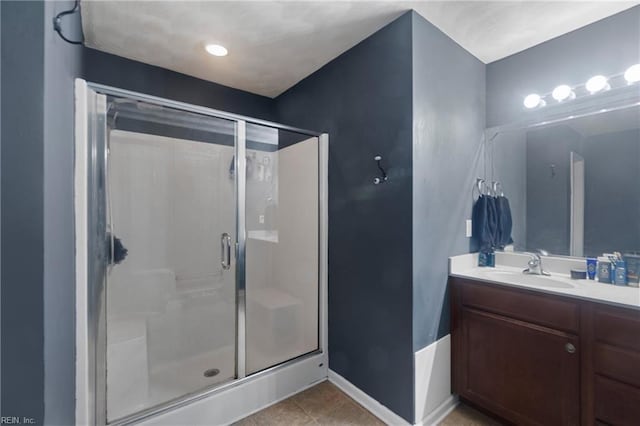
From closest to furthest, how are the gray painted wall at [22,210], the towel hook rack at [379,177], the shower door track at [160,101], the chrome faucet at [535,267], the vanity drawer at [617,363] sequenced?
the gray painted wall at [22,210], the vanity drawer at [617,363], the shower door track at [160,101], the towel hook rack at [379,177], the chrome faucet at [535,267]

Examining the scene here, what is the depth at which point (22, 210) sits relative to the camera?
759 mm

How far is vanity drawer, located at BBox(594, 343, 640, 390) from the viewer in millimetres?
1192

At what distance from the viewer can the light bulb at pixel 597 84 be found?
5.41ft

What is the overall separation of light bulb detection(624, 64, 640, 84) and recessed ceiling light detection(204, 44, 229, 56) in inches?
100

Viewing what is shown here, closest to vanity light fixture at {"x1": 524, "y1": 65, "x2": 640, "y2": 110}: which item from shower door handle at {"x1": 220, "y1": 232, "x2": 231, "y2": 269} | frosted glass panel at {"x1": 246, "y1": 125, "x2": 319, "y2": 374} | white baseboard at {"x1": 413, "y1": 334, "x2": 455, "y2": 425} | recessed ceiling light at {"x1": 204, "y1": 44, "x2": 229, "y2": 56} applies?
frosted glass panel at {"x1": 246, "y1": 125, "x2": 319, "y2": 374}

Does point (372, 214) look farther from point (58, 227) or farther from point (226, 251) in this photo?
point (58, 227)

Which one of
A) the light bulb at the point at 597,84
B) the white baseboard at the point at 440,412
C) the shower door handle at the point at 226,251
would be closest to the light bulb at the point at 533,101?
the light bulb at the point at 597,84

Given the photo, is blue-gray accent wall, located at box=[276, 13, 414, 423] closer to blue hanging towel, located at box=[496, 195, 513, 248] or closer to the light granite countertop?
the light granite countertop

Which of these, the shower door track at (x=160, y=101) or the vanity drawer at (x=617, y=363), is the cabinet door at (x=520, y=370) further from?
the shower door track at (x=160, y=101)

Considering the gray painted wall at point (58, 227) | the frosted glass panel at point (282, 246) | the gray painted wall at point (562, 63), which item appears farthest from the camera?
the frosted glass panel at point (282, 246)

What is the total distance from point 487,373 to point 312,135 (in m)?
2.01

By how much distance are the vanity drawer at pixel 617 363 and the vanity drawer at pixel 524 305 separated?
12 cm

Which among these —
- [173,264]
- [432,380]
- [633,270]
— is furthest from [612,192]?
[173,264]

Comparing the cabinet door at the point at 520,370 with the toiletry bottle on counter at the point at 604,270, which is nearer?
the cabinet door at the point at 520,370
